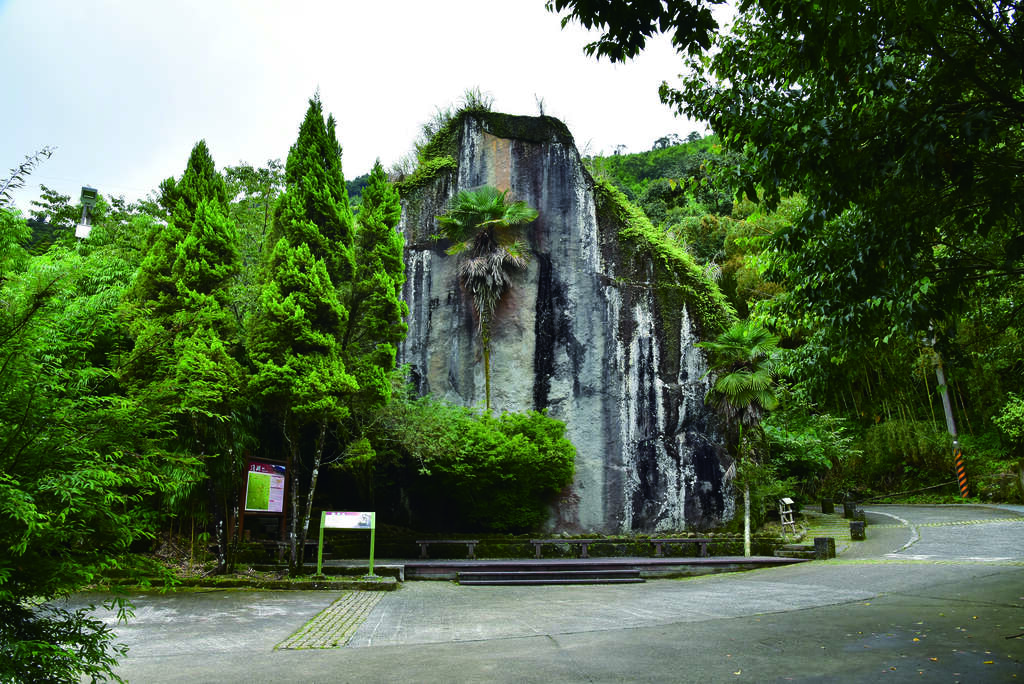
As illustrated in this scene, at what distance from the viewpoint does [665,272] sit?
20328 millimetres

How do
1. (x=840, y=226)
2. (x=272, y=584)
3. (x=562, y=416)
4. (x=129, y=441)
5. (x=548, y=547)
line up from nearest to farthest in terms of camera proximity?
(x=129, y=441) < (x=840, y=226) < (x=272, y=584) < (x=548, y=547) < (x=562, y=416)

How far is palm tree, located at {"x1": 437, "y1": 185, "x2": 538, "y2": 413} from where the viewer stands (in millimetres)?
19750

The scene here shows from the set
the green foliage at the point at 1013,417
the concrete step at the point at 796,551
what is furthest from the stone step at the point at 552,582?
the green foliage at the point at 1013,417

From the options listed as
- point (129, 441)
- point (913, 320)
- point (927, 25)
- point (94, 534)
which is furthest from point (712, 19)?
point (94, 534)

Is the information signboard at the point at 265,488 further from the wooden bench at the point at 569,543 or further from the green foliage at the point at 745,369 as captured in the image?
the green foliage at the point at 745,369

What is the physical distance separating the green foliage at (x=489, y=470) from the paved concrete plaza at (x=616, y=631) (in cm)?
483

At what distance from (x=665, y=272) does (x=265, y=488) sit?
13110 mm

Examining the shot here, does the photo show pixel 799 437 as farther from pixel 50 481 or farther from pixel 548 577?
pixel 50 481

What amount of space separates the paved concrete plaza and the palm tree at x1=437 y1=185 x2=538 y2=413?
947 centimetres

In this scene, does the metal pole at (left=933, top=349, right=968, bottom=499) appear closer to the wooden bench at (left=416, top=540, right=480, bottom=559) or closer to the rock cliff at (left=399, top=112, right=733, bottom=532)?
the rock cliff at (left=399, top=112, right=733, bottom=532)

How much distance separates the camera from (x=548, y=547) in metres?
17.5

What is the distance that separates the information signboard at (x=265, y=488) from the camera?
1242 cm

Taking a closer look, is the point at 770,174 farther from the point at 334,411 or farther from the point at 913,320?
the point at 334,411

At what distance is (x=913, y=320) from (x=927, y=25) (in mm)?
3059
